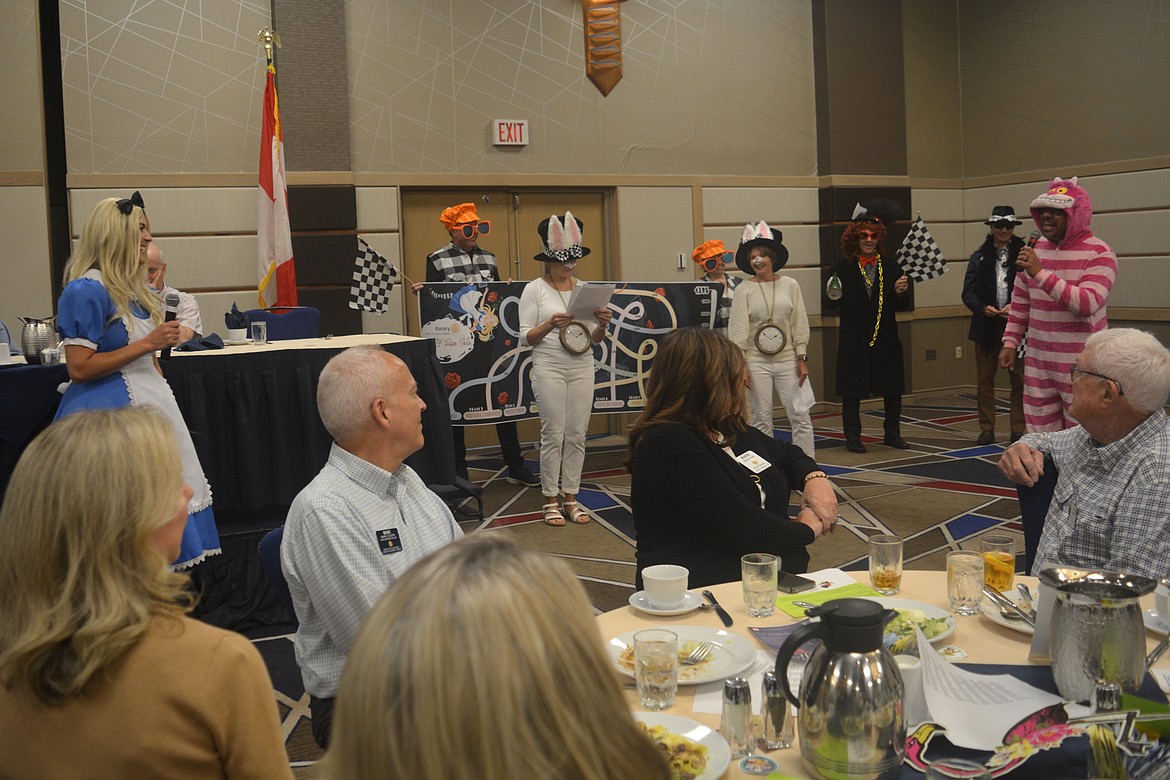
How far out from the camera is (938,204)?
10.3m

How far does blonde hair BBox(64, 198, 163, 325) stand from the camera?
11.2 ft

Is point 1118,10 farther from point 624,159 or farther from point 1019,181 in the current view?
point 624,159

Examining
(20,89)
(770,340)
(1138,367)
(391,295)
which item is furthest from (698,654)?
(20,89)

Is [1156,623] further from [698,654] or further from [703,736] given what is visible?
[703,736]

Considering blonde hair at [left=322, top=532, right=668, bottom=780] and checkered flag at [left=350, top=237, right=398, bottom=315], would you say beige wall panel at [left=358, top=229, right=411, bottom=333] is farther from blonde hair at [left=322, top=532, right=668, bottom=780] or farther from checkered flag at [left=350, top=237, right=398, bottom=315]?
blonde hair at [left=322, top=532, right=668, bottom=780]

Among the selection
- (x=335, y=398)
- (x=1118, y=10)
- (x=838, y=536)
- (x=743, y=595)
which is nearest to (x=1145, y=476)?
(x=743, y=595)

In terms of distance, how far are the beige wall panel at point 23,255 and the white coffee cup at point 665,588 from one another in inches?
253

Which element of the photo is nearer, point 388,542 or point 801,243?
point 388,542

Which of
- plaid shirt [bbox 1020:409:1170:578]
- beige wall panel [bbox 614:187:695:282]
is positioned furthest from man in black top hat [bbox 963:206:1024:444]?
plaid shirt [bbox 1020:409:1170:578]

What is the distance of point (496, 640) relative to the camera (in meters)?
0.79

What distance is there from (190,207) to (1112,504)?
6669mm

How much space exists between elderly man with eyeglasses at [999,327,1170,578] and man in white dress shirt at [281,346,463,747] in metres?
1.49

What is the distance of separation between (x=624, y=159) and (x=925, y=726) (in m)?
7.68

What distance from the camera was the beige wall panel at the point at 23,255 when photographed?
22.8 ft
